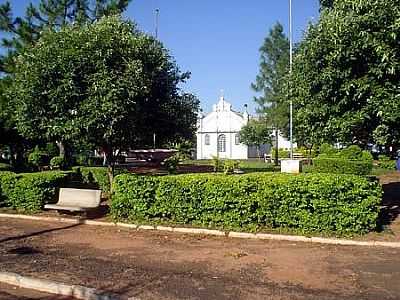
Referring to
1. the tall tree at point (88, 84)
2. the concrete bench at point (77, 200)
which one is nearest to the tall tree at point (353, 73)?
the tall tree at point (88, 84)

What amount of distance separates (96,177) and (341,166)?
392 inches

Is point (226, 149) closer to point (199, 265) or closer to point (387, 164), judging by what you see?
point (387, 164)

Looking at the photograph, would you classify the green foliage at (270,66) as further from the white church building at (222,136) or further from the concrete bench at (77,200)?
the concrete bench at (77,200)

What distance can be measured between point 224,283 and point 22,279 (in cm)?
265

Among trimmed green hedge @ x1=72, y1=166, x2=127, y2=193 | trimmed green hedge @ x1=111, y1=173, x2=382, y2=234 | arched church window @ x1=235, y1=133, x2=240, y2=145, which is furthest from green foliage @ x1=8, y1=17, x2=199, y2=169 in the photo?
arched church window @ x1=235, y1=133, x2=240, y2=145

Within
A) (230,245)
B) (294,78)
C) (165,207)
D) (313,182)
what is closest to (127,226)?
(165,207)

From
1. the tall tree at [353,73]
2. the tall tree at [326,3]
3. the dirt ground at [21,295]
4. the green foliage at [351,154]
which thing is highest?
the tall tree at [326,3]

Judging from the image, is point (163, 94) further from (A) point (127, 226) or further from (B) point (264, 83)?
(B) point (264, 83)

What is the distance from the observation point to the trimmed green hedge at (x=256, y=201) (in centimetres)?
916

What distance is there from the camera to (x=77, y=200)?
39.8 feet

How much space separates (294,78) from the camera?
10.7 m

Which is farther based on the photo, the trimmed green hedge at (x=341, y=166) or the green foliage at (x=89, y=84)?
the trimmed green hedge at (x=341, y=166)

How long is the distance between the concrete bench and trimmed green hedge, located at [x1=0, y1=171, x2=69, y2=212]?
43 centimetres

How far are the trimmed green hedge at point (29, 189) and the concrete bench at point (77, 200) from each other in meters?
0.43
